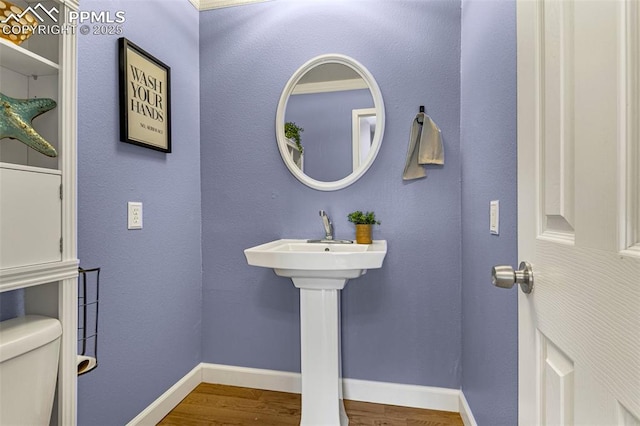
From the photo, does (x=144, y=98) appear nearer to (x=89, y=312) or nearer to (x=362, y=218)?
(x=89, y=312)

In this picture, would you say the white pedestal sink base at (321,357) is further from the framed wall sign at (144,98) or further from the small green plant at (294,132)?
the framed wall sign at (144,98)

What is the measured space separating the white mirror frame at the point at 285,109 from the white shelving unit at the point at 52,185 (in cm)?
105

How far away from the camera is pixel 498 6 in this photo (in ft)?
3.81

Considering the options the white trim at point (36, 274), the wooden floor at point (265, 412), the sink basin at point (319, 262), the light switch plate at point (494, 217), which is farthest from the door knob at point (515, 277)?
the wooden floor at point (265, 412)

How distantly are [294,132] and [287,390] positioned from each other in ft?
4.82

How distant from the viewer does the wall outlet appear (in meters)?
1.47

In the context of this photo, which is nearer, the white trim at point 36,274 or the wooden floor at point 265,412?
the white trim at point 36,274

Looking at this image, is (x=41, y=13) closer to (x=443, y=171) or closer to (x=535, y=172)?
(x=535, y=172)

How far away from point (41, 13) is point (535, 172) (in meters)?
→ 1.33

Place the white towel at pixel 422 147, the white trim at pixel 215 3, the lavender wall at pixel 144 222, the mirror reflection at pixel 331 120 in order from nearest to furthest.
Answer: the lavender wall at pixel 144 222 → the white towel at pixel 422 147 → the mirror reflection at pixel 331 120 → the white trim at pixel 215 3

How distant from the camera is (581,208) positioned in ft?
1.49

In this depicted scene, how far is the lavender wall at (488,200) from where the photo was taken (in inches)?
41.4

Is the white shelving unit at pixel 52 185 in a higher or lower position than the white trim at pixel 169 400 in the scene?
higher

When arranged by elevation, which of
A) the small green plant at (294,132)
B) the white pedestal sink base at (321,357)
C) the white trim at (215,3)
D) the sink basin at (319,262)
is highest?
the white trim at (215,3)
